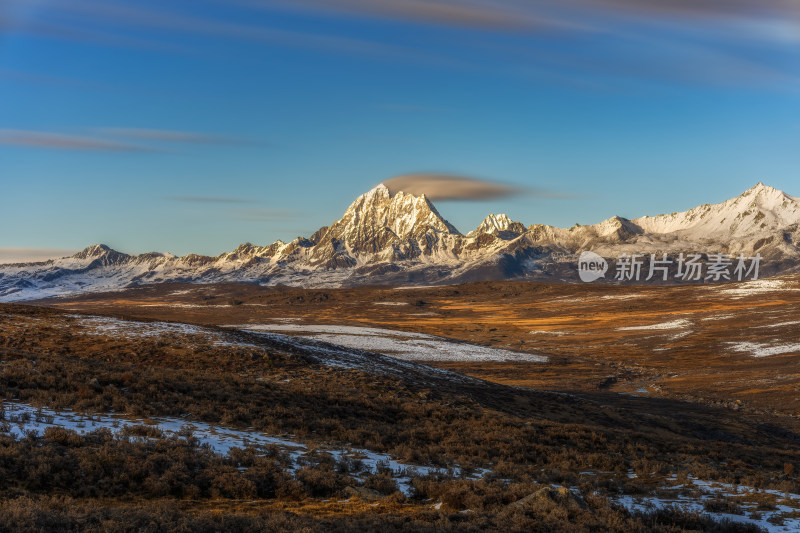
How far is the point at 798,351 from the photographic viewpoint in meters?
72.5

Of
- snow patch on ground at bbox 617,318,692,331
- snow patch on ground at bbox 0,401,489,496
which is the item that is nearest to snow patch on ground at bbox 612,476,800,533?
snow patch on ground at bbox 0,401,489,496

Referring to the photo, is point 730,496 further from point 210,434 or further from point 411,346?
point 411,346

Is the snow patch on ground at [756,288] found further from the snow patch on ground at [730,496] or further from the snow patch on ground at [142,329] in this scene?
the snow patch on ground at [730,496]

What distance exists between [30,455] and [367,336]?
7106cm

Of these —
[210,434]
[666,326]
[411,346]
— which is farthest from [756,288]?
[210,434]

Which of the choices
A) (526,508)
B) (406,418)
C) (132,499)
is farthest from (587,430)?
(132,499)

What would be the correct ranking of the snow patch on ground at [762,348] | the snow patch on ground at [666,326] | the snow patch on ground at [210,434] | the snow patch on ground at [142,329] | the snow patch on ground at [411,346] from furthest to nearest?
the snow patch on ground at [666,326] < the snow patch on ground at [762,348] < the snow patch on ground at [411,346] < the snow patch on ground at [142,329] < the snow patch on ground at [210,434]

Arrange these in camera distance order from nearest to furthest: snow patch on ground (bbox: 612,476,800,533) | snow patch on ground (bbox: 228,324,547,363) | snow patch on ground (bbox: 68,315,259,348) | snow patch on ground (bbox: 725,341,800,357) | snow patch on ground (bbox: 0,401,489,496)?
snow patch on ground (bbox: 612,476,800,533) → snow patch on ground (bbox: 0,401,489,496) → snow patch on ground (bbox: 68,315,259,348) → snow patch on ground (bbox: 228,324,547,363) → snow patch on ground (bbox: 725,341,800,357)

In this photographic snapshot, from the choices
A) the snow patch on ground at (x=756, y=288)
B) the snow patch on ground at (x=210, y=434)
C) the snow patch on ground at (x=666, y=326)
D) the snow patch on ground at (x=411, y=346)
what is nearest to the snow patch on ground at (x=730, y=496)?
the snow patch on ground at (x=210, y=434)

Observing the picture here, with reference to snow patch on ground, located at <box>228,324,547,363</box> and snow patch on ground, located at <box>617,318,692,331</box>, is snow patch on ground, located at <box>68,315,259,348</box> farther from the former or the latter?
snow patch on ground, located at <box>617,318,692,331</box>

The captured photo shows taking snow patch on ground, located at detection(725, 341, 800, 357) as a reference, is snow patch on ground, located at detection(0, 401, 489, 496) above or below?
above

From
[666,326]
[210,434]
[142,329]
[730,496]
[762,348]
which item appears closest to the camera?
[730,496]

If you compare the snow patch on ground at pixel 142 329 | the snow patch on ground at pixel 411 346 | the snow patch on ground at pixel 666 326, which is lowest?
the snow patch on ground at pixel 411 346

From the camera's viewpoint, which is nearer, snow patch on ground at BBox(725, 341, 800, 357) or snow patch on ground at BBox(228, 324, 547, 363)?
snow patch on ground at BBox(228, 324, 547, 363)
